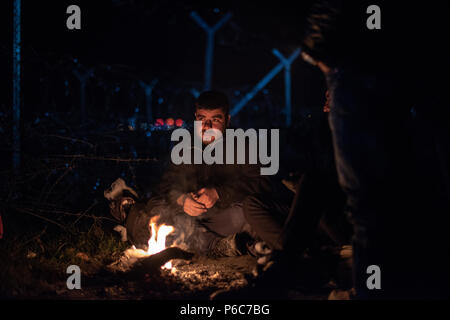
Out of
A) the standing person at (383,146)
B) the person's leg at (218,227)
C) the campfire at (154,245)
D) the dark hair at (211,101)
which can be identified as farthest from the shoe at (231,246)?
the standing person at (383,146)

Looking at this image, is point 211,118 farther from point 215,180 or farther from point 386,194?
point 386,194

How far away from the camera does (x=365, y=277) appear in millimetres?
2438

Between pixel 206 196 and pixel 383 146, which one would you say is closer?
pixel 383 146

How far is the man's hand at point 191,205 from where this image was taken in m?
4.05

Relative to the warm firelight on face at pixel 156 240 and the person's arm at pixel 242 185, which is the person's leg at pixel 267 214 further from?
the warm firelight on face at pixel 156 240

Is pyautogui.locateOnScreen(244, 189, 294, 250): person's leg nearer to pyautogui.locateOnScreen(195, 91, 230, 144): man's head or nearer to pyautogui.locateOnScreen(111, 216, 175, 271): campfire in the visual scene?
pyautogui.locateOnScreen(111, 216, 175, 271): campfire

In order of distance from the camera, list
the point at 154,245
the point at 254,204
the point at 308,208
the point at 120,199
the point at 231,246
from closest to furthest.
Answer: the point at 308,208
the point at 254,204
the point at 154,245
the point at 231,246
the point at 120,199

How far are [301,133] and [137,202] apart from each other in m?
6.00

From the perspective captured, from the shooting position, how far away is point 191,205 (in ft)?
13.3

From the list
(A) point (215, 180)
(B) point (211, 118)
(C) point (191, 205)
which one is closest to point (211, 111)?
(B) point (211, 118)

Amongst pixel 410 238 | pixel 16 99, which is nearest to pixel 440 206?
pixel 410 238

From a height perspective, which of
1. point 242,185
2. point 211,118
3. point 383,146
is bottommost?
point 242,185

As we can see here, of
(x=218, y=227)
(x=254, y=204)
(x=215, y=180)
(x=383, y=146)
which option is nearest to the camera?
(x=383, y=146)
